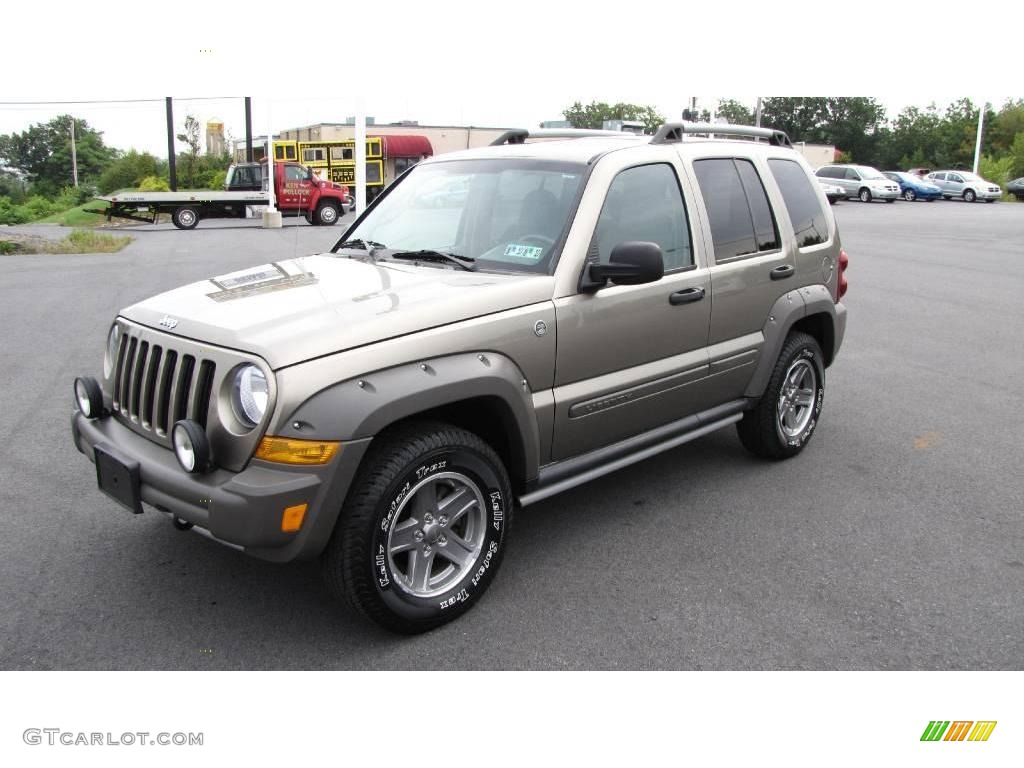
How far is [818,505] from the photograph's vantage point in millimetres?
4773

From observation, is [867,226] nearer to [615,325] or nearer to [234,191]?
[234,191]

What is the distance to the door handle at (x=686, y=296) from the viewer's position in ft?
14.3

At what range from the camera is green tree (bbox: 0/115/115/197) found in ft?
263

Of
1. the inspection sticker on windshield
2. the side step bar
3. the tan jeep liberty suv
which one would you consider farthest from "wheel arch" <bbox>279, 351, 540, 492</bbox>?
the inspection sticker on windshield

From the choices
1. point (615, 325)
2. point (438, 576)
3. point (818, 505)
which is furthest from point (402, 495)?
point (818, 505)

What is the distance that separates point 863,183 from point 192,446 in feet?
136

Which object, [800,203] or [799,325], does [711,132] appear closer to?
[800,203]

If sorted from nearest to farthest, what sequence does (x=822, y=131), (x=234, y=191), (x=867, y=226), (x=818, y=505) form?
(x=818, y=505) → (x=867, y=226) → (x=234, y=191) → (x=822, y=131)

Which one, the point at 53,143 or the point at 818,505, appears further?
the point at 53,143

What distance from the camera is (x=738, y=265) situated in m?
4.77

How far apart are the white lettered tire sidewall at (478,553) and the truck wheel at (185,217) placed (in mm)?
25818

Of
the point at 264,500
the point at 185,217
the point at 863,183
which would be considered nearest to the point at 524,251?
the point at 264,500

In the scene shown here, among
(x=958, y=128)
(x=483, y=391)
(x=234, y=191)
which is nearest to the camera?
(x=483, y=391)

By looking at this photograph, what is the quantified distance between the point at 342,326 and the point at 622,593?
1.69 meters
